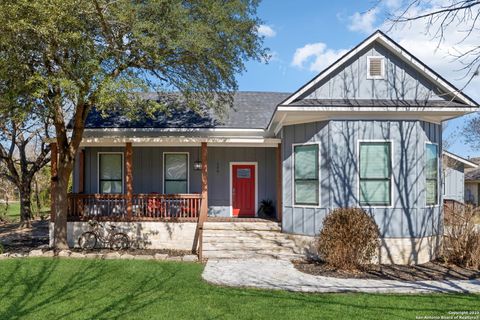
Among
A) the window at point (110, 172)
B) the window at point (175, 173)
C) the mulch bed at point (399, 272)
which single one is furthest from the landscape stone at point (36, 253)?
the mulch bed at point (399, 272)

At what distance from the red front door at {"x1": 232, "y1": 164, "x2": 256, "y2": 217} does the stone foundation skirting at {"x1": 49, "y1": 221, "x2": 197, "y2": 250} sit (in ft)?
9.66

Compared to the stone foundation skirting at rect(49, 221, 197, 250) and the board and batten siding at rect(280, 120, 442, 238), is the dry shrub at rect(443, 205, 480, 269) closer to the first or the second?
the board and batten siding at rect(280, 120, 442, 238)

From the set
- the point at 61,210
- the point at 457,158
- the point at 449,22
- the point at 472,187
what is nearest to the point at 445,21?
the point at 449,22

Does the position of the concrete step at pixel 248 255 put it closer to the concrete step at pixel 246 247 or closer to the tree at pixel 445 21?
the concrete step at pixel 246 247

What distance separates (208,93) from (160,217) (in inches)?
170

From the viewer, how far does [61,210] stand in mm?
11734

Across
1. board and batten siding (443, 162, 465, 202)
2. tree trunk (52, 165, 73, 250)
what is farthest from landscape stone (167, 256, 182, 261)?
board and batten siding (443, 162, 465, 202)

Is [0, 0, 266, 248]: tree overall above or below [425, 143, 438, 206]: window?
above

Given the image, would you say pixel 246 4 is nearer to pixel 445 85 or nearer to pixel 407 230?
pixel 445 85

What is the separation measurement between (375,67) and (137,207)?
8.23 m

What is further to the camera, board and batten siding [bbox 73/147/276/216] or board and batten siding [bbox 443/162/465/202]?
board and batten siding [bbox 443/162/465/202]

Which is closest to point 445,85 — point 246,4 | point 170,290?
point 246,4

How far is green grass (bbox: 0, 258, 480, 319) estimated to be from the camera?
19.9 feet

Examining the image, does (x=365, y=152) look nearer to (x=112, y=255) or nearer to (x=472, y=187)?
(x=112, y=255)
